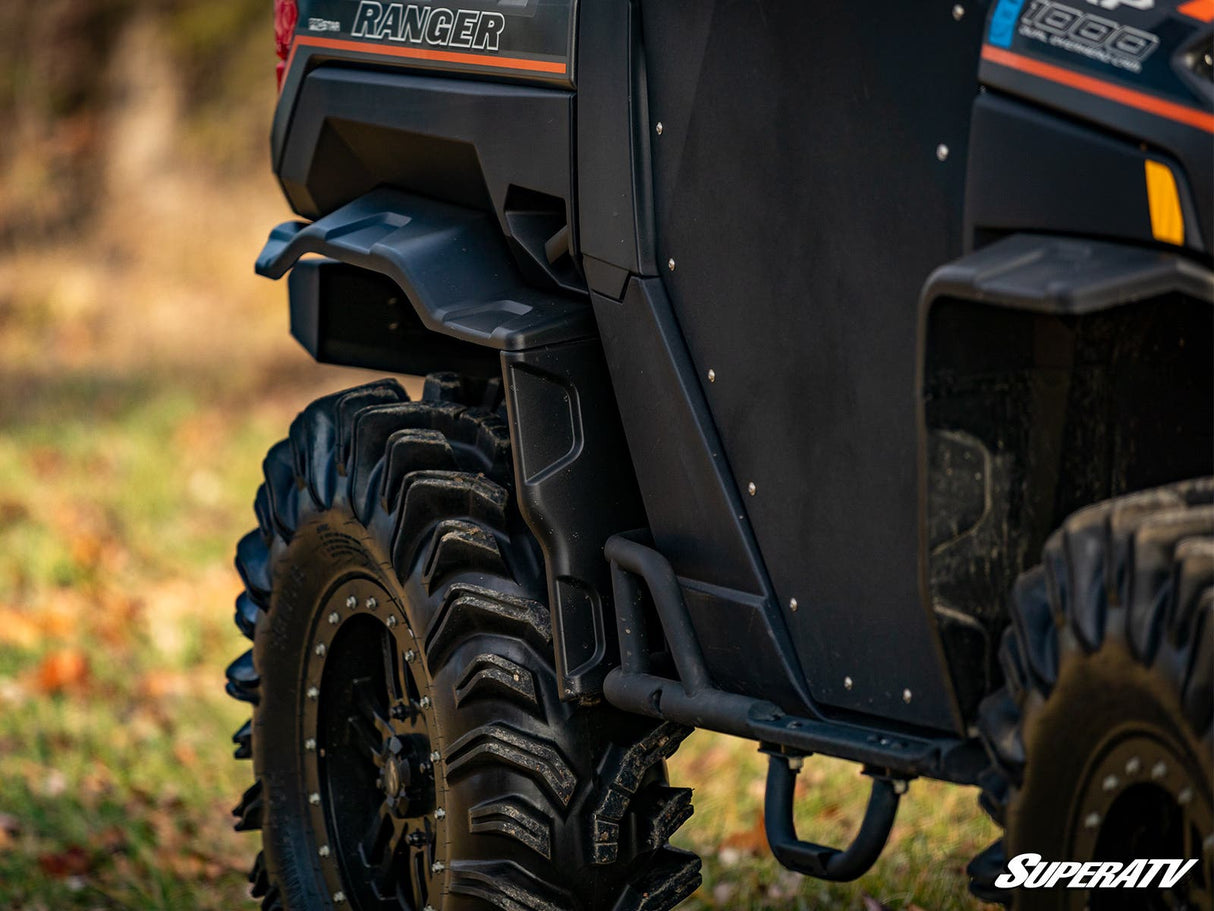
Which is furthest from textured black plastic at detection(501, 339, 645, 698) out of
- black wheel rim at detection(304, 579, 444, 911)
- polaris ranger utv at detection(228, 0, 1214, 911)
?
black wheel rim at detection(304, 579, 444, 911)

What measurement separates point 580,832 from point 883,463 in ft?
2.96

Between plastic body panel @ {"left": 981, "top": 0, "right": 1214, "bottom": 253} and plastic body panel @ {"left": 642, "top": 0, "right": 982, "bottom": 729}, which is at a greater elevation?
plastic body panel @ {"left": 981, "top": 0, "right": 1214, "bottom": 253}

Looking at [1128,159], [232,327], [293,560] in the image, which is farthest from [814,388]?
[232,327]

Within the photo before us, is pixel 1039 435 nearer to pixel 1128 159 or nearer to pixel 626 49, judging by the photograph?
pixel 1128 159

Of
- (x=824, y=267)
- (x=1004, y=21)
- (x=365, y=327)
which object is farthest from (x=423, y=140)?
(x=1004, y=21)

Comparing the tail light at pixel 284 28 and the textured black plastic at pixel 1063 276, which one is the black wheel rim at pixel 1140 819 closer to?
the textured black plastic at pixel 1063 276

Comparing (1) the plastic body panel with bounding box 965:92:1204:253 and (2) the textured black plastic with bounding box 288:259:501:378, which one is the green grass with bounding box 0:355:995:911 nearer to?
(2) the textured black plastic with bounding box 288:259:501:378

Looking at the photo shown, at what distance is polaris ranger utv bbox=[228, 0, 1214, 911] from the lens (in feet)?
6.19

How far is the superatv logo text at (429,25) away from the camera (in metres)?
2.86

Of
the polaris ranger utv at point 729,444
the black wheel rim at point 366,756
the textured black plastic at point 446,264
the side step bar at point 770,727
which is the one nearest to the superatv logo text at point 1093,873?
the polaris ranger utv at point 729,444

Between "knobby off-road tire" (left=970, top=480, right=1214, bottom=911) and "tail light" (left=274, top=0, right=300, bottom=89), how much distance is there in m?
1.98

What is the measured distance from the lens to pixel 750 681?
8.36 ft

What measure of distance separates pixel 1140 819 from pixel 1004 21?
34.9 inches

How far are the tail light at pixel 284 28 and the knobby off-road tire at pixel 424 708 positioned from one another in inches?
25.5
